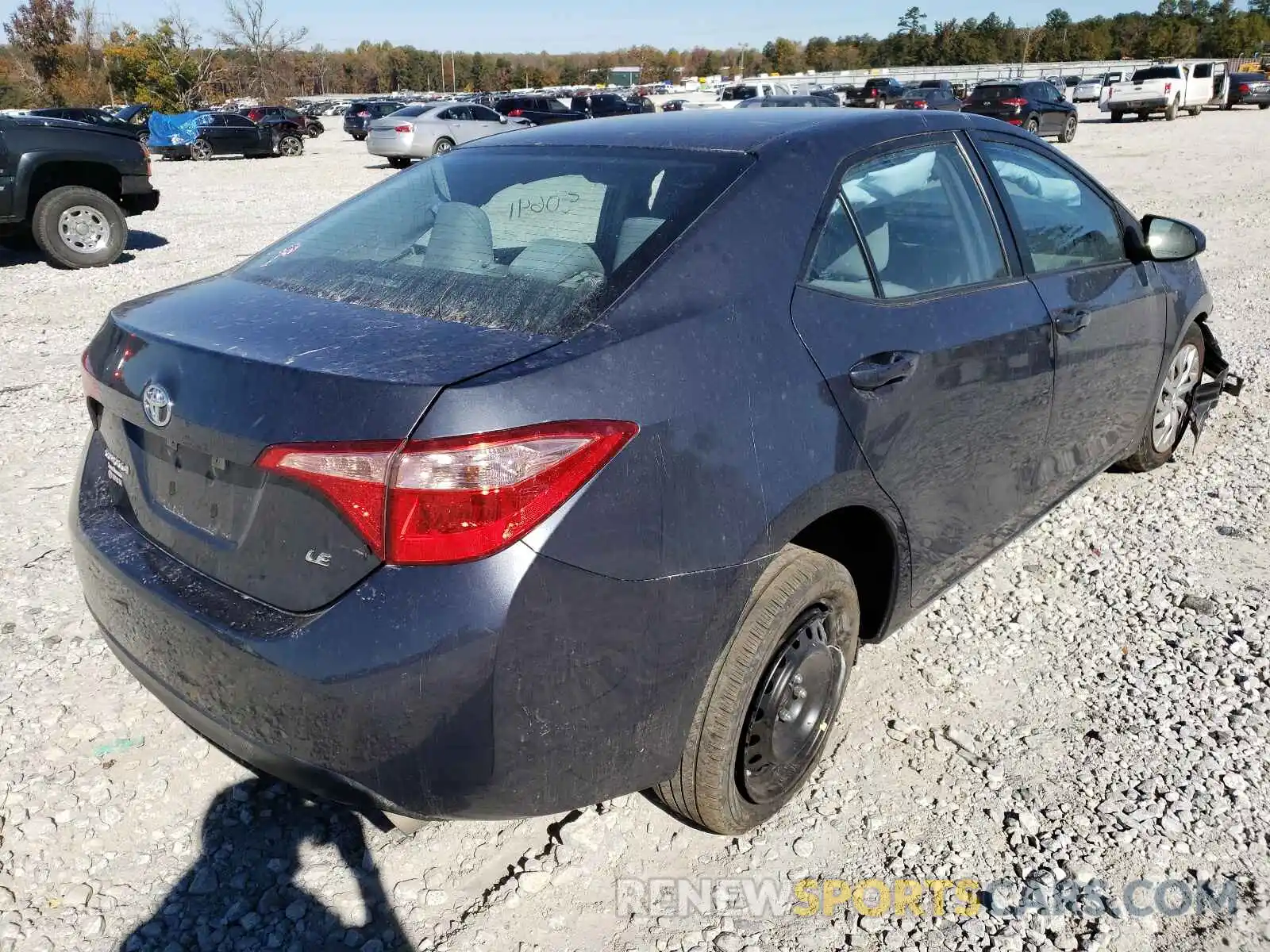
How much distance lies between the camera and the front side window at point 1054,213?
3.23 meters

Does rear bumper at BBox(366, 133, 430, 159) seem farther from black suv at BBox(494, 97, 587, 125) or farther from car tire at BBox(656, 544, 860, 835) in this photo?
car tire at BBox(656, 544, 860, 835)

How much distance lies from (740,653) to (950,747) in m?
1.02

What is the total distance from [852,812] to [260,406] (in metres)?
1.80

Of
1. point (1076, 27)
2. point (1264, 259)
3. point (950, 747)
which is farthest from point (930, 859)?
point (1076, 27)

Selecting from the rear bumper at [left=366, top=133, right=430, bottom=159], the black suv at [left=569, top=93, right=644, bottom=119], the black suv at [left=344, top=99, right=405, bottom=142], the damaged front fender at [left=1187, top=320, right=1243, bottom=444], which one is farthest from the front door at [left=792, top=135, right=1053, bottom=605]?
the black suv at [left=344, top=99, right=405, bottom=142]

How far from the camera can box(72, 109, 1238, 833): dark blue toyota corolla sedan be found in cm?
178

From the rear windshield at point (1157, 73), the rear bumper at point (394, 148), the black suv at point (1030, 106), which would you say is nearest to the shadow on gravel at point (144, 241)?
the rear bumper at point (394, 148)

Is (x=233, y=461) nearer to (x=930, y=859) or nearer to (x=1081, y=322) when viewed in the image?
(x=930, y=859)

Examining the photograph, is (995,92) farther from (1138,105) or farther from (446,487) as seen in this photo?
(446,487)

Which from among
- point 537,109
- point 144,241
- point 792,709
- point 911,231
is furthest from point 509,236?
point 537,109

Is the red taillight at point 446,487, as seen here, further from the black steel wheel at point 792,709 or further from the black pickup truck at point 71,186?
the black pickup truck at point 71,186

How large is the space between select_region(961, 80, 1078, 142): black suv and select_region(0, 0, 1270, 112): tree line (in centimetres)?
4032

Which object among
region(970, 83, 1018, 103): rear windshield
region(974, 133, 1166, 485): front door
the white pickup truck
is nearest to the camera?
region(974, 133, 1166, 485): front door

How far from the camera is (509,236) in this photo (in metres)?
2.56
